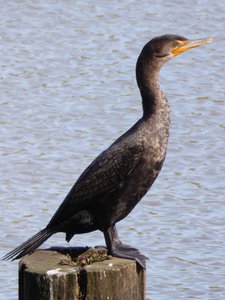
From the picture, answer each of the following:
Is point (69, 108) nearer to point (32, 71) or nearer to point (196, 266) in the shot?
point (32, 71)

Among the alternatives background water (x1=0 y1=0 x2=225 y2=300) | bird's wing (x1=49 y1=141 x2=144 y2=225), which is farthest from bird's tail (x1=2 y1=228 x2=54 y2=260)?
background water (x1=0 y1=0 x2=225 y2=300)

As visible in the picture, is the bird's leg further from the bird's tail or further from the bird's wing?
the bird's tail

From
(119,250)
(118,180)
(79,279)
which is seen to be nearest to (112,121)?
(118,180)

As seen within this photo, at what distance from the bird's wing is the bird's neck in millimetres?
261

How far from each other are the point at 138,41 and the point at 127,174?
8.44m

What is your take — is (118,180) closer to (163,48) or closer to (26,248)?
(26,248)

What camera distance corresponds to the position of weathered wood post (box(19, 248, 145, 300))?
5.80 m

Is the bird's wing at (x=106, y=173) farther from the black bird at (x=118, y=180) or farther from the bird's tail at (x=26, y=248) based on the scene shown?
the bird's tail at (x=26, y=248)

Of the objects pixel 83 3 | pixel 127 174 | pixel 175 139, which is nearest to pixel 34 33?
pixel 83 3

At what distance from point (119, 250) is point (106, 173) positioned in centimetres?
42

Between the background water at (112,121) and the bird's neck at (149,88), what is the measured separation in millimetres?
2014

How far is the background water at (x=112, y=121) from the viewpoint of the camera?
941cm

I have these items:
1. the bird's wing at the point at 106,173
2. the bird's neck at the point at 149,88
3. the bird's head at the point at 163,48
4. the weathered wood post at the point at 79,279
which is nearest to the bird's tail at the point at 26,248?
the weathered wood post at the point at 79,279

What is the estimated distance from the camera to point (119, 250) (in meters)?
6.53
